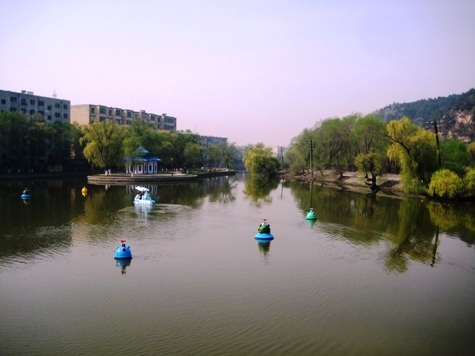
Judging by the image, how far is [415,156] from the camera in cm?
3884

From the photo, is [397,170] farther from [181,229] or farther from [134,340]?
[134,340]

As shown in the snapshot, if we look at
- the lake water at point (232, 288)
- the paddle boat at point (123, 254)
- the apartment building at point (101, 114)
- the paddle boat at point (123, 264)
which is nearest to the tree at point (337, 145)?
the apartment building at point (101, 114)

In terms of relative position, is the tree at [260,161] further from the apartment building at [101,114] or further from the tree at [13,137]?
the tree at [13,137]

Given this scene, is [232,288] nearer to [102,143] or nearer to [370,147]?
[370,147]

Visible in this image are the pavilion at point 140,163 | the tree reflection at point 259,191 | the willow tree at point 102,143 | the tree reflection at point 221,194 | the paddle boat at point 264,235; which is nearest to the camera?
the paddle boat at point 264,235

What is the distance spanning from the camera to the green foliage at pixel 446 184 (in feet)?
117

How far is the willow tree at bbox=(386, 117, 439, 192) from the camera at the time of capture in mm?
38750

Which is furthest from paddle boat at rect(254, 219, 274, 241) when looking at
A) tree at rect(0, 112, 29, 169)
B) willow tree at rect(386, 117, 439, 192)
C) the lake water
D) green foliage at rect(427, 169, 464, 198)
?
tree at rect(0, 112, 29, 169)

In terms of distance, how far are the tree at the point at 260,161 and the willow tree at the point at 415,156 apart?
40081 mm

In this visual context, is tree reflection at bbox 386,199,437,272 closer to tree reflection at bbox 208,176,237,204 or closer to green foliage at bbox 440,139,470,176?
green foliage at bbox 440,139,470,176

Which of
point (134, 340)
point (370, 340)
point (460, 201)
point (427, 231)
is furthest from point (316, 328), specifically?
point (460, 201)

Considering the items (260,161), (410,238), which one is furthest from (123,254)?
(260,161)

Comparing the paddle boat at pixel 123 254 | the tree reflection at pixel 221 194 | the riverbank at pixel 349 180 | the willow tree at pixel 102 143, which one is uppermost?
the willow tree at pixel 102 143

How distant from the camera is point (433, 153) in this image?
38.7m
